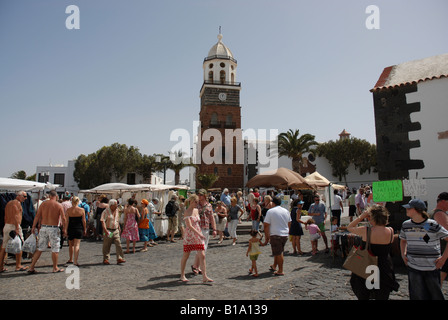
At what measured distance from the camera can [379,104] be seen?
836cm

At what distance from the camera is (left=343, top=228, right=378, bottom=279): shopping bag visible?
3.73 m

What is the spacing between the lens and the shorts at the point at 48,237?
675 centimetres

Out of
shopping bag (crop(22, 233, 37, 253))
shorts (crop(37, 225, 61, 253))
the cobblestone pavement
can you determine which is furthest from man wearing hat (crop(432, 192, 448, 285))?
shopping bag (crop(22, 233, 37, 253))

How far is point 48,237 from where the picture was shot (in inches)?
270

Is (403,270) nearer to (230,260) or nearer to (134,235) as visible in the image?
(230,260)

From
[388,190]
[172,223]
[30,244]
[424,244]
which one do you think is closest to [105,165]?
[172,223]

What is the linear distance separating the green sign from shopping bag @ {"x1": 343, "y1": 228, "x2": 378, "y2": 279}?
12.1 feet

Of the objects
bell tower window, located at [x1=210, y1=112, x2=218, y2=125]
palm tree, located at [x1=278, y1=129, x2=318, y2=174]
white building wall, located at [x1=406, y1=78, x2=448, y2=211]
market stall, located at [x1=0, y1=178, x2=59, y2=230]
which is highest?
bell tower window, located at [x1=210, y1=112, x2=218, y2=125]

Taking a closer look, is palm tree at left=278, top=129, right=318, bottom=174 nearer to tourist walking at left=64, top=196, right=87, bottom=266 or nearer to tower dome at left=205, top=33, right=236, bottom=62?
tower dome at left=205, top=33, right=236, bottom=62

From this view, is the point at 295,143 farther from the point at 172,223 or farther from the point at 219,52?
the point at 172,223

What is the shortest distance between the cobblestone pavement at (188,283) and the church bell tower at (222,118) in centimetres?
3366

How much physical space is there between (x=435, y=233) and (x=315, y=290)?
93.5 inches
